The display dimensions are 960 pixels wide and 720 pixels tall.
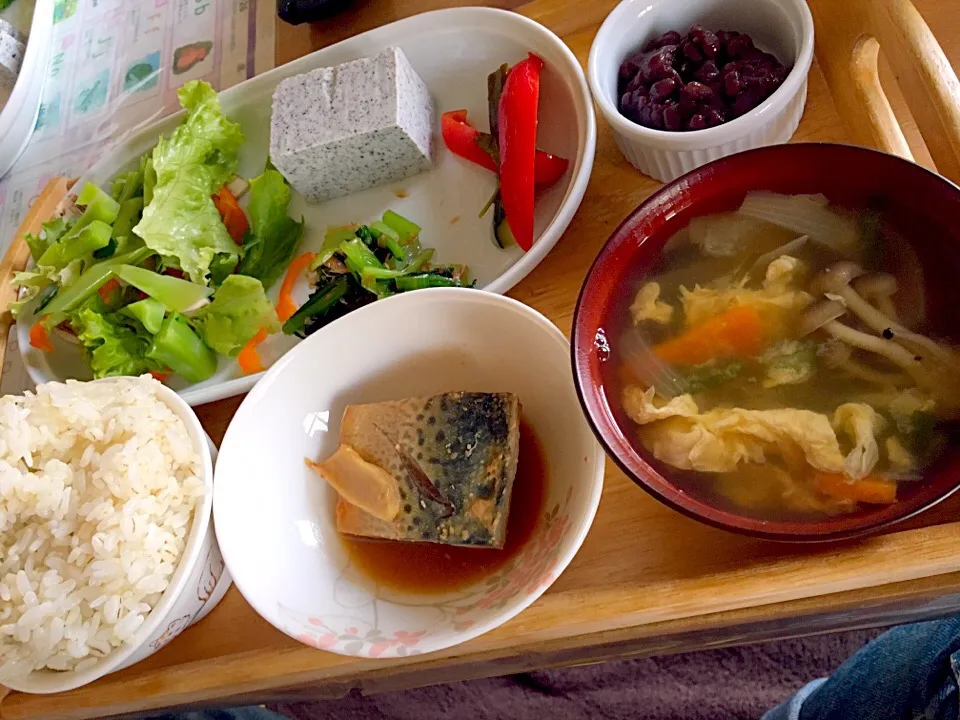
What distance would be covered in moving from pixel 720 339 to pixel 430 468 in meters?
0.42

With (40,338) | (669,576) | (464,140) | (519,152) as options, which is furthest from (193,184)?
(669,576)

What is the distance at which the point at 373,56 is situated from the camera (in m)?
1.46

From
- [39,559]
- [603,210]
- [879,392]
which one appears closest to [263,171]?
[603,210]

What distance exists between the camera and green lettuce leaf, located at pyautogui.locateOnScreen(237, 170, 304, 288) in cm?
151

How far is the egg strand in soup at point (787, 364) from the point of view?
81cm

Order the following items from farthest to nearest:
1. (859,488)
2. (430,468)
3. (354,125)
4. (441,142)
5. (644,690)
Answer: (644,690) < (441,142) < (354,125) < (430,468) < (859,488)

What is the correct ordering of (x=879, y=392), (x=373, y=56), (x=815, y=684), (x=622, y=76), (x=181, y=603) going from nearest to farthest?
(x=879, y=392) < (x=181, y=603) < (x=622, y=76) < (x=373, y=56) < (x=815, y=684)

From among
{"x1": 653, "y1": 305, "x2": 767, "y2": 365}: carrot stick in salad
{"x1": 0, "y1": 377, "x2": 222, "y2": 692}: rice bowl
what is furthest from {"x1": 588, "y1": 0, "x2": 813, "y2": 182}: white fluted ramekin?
{"x1": 0, "y1": 377, "x2": 222, "y2": 692}: rice bowl

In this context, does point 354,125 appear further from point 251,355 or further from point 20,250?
point 20,250

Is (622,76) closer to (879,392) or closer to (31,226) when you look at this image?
(879,392)

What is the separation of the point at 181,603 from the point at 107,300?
76 centimetres

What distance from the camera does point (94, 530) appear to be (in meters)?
1.00

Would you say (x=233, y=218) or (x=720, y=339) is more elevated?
(x=720, y=339)

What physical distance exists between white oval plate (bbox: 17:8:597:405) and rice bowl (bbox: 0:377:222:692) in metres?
0.23
